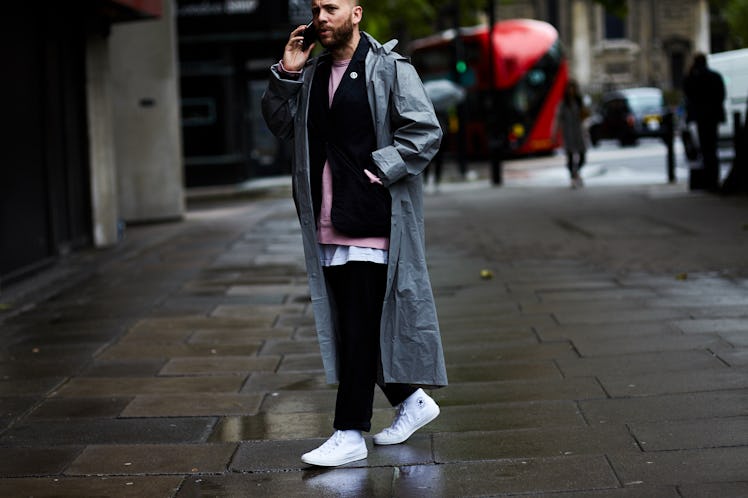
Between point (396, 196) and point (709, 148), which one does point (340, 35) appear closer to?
point (396, 196)

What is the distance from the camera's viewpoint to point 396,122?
4.91 meters

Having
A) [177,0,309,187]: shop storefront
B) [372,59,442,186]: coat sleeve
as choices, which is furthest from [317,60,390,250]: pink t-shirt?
[177,0,309,187]: shop storefront

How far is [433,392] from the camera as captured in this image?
6.12 meters

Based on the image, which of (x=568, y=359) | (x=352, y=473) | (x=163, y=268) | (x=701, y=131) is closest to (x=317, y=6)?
(x=352, y=473)

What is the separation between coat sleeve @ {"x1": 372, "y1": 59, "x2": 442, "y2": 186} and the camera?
4793 mm

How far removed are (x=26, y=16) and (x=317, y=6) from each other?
23.9 feet

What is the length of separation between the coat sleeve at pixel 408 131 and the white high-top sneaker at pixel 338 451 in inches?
38.8

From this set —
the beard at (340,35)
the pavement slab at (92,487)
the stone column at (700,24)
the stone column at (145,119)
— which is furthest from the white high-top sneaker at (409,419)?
the stone column at (700,24)

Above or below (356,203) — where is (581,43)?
above

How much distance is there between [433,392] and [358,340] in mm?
1280

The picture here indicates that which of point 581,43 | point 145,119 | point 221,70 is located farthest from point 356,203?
point 581,43

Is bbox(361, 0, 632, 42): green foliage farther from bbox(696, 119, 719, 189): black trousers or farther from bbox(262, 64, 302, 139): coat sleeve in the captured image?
bbox(262, 64, 302, 139): coat sleeve

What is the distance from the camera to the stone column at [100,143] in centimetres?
1375

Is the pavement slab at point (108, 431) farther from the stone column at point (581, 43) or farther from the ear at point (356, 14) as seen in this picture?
the stone column at point (581, 43)
